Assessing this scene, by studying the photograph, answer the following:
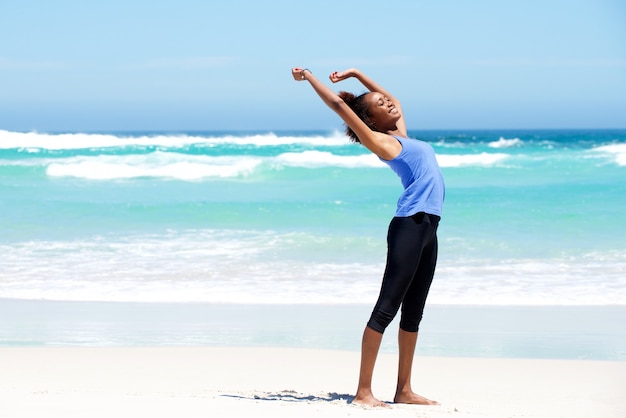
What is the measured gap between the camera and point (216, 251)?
1070 centimetres

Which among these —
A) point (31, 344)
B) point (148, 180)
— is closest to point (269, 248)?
point (31, 344)

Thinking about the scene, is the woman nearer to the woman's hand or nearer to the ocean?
the woman's hand

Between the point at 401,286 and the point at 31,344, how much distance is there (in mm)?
3045

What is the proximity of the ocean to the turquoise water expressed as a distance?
0.11ft

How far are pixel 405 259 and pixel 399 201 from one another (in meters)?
0.27

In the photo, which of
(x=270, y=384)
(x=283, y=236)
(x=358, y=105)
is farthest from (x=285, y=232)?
(x=358, y=105)

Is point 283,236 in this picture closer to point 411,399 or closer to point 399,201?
point 411,399

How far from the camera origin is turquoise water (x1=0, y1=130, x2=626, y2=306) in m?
8.14

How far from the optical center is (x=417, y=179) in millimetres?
3752

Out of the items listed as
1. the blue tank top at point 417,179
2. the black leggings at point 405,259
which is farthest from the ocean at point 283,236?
the blue tank top at point 417,179

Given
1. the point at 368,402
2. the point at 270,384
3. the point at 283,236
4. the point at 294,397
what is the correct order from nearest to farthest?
the point at 368,402, the point at 294,397, the point at 270,384, the point at 283,236

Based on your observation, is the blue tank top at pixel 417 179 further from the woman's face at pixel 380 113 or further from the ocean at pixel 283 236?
the ocean at pixel 283 236

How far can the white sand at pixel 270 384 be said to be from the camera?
3650 mm

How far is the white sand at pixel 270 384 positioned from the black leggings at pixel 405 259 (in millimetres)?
467
